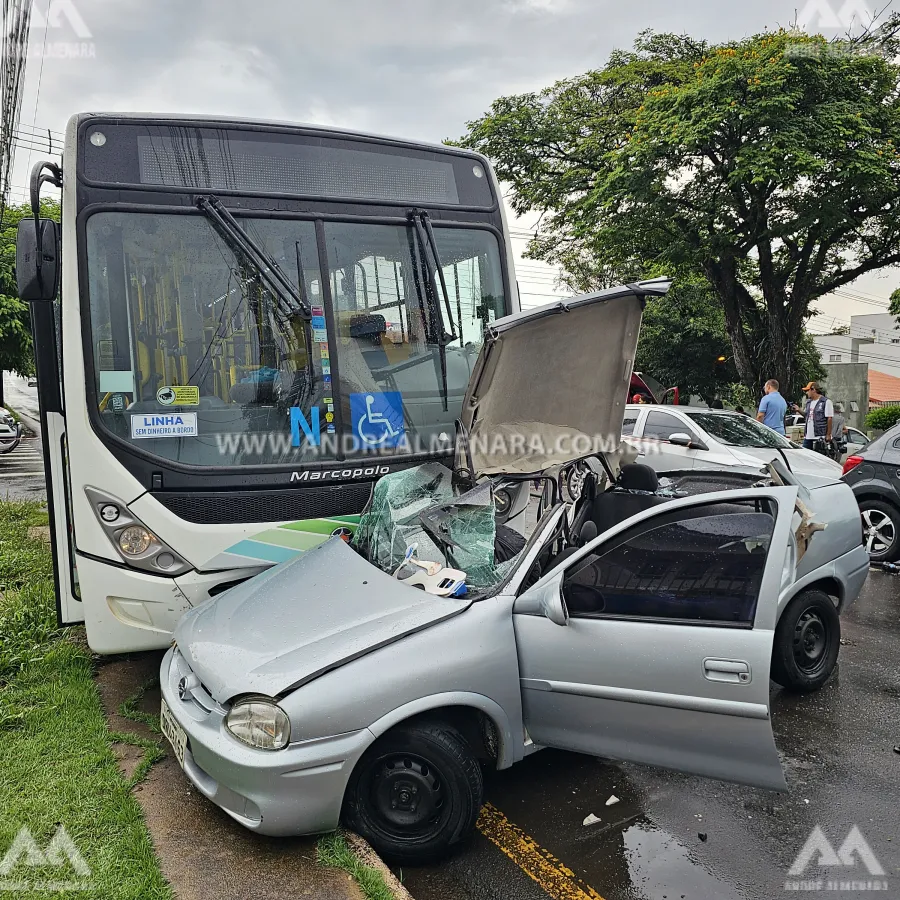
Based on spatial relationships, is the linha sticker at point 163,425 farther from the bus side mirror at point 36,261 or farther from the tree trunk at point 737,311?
the tree trunk at point 737,311

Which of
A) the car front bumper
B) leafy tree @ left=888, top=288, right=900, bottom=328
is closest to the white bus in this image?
the car front bumper

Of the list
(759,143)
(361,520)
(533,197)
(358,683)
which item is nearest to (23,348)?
(533,197)

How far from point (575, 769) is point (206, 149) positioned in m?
3.89

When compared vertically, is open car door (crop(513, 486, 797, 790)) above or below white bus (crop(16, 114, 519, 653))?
below

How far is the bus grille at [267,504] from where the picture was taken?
167 inches

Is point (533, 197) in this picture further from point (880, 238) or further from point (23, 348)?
Answer: point (23, 348)

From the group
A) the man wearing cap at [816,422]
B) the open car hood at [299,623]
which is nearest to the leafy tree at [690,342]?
the man wearing cap at [816,422]

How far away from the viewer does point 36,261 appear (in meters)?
4.02

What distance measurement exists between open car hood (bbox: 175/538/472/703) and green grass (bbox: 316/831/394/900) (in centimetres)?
66

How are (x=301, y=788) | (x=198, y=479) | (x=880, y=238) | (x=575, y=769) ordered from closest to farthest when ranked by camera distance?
1. (x=301, y=788)
2. (x=575, y=769)
3. (x=198, y=479)
4. (x=880, y=238)

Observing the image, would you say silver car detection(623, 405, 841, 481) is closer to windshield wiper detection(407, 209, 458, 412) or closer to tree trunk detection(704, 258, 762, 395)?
windshield wiper detection(407, 209, 458, 412)

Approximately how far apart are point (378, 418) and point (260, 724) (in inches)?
85.0

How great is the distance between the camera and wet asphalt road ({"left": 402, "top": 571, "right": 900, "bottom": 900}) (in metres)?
3.06

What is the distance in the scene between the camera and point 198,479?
4246 millimetres
